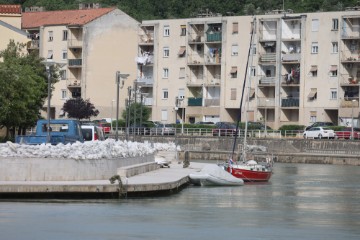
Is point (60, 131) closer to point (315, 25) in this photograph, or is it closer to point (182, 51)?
point (315, 25)

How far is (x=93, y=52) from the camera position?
127 meters

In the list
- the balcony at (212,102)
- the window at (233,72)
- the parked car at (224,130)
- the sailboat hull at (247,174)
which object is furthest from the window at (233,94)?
the sailboat hull at (247,174)

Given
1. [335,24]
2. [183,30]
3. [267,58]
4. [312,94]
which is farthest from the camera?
[183,30]

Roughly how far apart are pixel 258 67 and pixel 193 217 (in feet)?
254

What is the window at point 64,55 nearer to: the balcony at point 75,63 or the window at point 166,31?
the balcony at point 75,63

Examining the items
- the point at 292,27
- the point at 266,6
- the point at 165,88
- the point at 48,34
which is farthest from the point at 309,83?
the point at 266,6

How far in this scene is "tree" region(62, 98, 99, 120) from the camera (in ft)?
390

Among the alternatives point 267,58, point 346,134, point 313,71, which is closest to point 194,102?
point 267,58

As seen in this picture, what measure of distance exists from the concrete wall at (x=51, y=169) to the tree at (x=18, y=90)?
85.4 ft

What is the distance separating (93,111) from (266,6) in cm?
4489

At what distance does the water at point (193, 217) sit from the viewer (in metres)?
35.7

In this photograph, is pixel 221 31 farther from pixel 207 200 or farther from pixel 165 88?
pixel 207 200

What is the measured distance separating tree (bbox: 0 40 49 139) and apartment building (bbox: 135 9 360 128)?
88.7 ft

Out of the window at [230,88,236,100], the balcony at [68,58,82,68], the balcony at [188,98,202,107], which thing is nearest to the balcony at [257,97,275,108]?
the window at [230,88,236,100]
